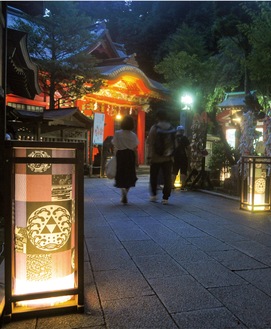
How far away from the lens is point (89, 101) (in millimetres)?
19172

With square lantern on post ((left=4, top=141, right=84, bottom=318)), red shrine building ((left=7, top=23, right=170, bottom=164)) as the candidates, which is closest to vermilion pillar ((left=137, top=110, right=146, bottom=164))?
red shrine building ((left=7, top=23, right=170, bottom=164))

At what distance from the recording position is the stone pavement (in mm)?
2457

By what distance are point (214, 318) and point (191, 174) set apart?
8517mm

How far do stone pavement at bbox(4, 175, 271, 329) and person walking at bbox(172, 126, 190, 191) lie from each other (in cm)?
410

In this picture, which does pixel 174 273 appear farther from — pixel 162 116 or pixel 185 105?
pixel 185 105

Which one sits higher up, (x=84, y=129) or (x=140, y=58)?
(x=140, y=58)

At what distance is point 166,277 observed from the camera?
328 cm

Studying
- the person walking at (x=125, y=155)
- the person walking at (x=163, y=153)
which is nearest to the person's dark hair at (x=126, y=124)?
the person walking at (x=125, y=155)

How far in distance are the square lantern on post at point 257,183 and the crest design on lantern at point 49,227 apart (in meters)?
5.13

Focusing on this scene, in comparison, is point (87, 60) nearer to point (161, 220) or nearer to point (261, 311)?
point (161, 220)

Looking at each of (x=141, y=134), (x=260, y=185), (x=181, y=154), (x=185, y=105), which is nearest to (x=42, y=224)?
(x=260, y=185)

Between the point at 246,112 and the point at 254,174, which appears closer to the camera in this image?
the point at 254,174

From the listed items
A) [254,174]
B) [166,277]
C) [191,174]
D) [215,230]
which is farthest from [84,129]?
[166,277]

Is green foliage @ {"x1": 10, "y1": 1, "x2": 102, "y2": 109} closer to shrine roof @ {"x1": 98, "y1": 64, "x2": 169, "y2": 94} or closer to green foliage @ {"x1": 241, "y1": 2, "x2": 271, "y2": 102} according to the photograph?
shrine roof @ {"x1": 98, "y1": 64, "x2": 169, "y2": 94}
